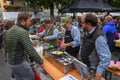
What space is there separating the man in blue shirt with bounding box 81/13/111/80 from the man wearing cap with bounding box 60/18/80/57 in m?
1.50

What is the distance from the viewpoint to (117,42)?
8.12 metres

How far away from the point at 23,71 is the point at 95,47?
51.4 inches

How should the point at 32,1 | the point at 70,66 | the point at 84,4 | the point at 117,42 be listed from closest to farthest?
the point at 70,66 < the point at 84,4 < the point at 117,42 < the point at 32,1

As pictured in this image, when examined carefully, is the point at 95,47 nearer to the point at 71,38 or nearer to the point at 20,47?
the point at 20,47

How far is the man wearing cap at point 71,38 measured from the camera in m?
4.48

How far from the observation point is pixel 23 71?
3.46 metres

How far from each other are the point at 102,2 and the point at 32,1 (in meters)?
16.2

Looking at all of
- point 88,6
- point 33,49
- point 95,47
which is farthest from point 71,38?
point 88,6

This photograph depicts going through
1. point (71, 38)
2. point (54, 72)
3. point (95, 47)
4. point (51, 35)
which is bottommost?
point (54, 72)

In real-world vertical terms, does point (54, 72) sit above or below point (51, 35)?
below

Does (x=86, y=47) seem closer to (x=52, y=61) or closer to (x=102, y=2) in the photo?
(x=52, y=61)

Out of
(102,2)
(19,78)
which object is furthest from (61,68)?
(102,2)

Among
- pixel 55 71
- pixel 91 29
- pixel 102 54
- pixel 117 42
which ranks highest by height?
Result: pixel 91 29

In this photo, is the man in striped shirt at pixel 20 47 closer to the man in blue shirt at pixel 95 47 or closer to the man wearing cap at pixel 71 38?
the man in blue shirt at pixel 95 47
